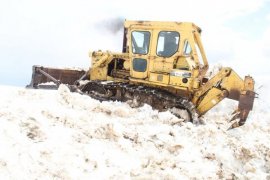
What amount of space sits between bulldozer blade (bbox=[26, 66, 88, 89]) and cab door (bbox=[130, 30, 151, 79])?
220cm

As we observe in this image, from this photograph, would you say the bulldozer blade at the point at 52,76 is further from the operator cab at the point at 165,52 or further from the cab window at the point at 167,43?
the cab window at the point at 167,43

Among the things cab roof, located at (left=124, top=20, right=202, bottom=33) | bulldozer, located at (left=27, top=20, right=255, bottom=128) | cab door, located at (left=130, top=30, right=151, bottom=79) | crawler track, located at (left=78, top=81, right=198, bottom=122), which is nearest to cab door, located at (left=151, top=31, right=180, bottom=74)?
bulldozer, located at (left=27, top=20, right=255, bottom=128)

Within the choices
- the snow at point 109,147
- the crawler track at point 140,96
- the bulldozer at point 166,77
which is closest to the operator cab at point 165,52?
the bulldozer at point 166,77

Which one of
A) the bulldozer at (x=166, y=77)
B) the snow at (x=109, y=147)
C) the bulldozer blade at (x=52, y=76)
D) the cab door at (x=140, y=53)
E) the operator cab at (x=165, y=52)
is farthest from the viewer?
the bulldozer blade at (x=52, y=76)

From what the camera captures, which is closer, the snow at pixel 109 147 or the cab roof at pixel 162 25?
the snow at pixel 109 147

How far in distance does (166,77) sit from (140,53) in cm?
121

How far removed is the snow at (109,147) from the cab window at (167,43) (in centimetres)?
281

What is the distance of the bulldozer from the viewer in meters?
11.6

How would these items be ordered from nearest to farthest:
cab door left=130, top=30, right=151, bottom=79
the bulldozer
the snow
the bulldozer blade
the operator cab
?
the snow
the bulldozer
the operator cab
cab door left=130, top=30, right=151, bottom=79
the bulldozer blade

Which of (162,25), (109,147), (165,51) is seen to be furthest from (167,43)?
(109,147)

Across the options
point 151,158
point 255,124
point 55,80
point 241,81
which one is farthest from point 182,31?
point 151,158

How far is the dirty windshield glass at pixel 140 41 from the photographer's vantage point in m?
13.1

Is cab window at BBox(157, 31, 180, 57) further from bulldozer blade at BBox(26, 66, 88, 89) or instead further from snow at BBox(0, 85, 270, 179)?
bulldozer blade at BBox(26, 66, 88, 89)

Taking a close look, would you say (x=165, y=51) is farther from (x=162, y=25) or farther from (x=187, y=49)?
(x=162, y=25)
